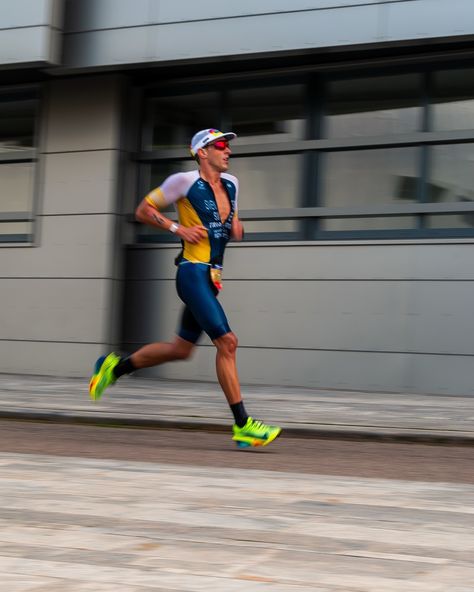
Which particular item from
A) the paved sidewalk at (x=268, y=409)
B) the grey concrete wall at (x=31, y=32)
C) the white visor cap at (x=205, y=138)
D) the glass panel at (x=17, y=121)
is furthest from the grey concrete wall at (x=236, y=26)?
the white visor cap at (x=205, y=138)

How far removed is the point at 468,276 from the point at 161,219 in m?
4.99

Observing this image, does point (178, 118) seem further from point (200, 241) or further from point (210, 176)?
point (200, 241)

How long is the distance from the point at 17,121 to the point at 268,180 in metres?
3.62

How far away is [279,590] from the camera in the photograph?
335 centimetres

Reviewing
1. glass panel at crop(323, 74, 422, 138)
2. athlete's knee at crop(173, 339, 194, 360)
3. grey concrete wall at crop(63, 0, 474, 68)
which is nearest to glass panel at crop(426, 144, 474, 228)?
glass panel at crop(323, 74, 422, 138)

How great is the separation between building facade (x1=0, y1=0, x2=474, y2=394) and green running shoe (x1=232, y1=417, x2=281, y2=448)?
5107 millimetres

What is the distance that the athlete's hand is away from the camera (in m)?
7.41

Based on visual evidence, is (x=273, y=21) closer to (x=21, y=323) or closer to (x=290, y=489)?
(x=21, y=323)

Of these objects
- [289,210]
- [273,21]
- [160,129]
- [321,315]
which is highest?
[273,21]

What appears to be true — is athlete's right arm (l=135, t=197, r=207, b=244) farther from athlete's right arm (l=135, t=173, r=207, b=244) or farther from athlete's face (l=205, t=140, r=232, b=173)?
athlete's face (l=205, t=140, r=232, b=173)

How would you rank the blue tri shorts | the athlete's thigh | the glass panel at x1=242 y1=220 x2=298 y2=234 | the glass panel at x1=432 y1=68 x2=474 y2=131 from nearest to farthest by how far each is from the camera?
the blue tri shorts
the athlete's thigh
the glass panel at x1=432 y1=68 x2=474 y2=131
the glass panel at x1=242 y1=220 x2=298 y2=234

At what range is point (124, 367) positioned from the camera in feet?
26.6

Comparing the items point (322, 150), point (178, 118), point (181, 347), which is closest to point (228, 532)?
point (181, 347)

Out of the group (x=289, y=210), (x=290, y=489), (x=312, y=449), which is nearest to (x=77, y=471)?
(x=290, y=489)
